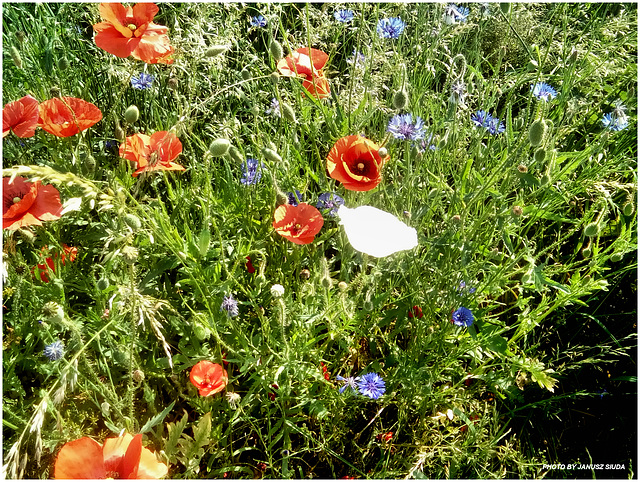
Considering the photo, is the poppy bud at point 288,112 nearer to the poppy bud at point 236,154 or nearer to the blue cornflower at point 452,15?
the poppy bud at point 236,154

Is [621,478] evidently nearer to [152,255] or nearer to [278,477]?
[278,477]

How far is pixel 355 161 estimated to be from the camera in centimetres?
135

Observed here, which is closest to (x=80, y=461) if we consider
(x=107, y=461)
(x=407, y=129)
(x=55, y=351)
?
(x=107, y=461)

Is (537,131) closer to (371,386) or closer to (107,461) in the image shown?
(371,386)

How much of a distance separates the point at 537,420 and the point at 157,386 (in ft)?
3.54

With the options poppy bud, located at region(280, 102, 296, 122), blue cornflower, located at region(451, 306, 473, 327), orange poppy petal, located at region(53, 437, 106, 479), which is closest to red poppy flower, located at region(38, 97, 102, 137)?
poppy bud, located at region(280, 102, 296, 122)

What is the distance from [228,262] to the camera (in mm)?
1433

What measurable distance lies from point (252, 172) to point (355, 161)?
0.39 m

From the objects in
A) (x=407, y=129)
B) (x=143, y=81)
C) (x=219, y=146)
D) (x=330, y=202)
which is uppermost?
(x=219, y=146)

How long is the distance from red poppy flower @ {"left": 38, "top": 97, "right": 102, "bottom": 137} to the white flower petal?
69 cm

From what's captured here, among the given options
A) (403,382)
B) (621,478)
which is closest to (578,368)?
(621,478)

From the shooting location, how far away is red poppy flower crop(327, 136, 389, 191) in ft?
4.25

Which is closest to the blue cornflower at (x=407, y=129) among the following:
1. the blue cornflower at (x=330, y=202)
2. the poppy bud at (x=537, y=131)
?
the blue cornflower at (x=330, y=202)

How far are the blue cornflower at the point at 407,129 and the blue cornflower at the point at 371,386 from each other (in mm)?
631
